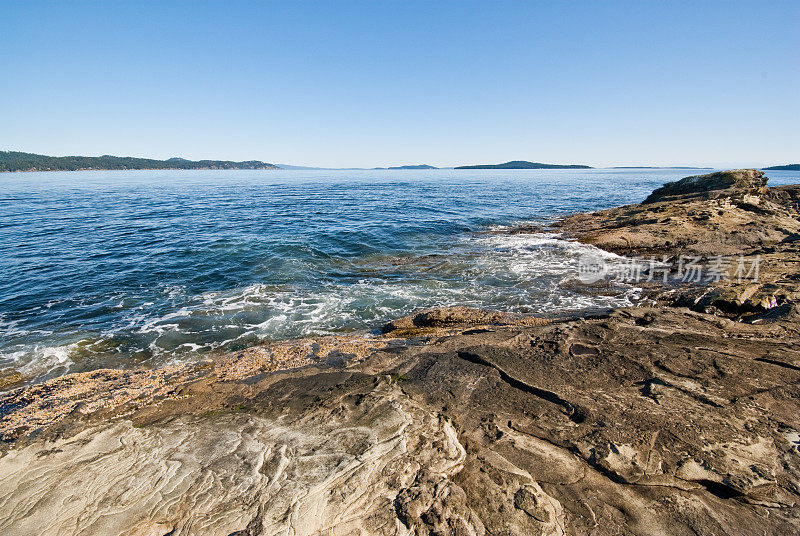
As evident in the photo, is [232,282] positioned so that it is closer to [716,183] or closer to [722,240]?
[722,240]

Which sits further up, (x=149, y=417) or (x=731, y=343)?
(x=731, y=343)

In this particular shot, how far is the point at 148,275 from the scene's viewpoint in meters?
13.9

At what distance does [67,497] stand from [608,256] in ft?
61.1

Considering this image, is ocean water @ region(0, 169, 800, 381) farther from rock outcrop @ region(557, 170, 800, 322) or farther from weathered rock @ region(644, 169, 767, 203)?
weathered rock @ region(644, 169, 767, 203)

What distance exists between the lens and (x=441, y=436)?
4.75 meters

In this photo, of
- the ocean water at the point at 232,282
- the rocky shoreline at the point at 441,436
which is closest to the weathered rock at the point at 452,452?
the rocky shoreline at the point at 441,436

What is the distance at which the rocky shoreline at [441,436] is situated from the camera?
12.0 feet

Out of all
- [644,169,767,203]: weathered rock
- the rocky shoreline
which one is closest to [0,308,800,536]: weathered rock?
the rocky shoreline

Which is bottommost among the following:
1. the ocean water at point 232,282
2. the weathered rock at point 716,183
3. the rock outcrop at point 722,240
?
the ocean water at point 232,282

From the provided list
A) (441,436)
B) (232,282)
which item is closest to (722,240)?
(441,436)

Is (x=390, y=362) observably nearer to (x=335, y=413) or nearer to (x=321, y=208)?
(x=335, y=413)

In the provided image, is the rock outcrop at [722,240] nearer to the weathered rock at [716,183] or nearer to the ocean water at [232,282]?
the weathered rock at [716,183]

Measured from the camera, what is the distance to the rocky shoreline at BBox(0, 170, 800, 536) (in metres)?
3.64

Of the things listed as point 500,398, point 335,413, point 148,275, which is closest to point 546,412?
point 500,398
